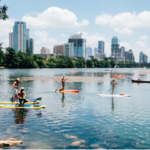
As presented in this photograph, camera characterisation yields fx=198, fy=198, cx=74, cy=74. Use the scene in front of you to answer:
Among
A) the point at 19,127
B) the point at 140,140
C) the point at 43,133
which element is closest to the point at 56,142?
the point at 43,133

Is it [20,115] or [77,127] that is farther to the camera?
[20,115]

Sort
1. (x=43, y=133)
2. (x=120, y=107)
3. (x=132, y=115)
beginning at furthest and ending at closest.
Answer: (x=120, y=107), (x=132, y=115), (x=43, y=133)

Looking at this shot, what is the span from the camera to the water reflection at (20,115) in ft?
52.8

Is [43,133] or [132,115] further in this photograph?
[132,115]

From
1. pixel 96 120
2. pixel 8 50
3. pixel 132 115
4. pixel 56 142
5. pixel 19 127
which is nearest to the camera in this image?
pixel 56 142

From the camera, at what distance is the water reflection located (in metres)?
16.1

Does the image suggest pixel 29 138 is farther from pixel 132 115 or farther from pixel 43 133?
pixel 132 115

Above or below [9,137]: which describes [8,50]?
above

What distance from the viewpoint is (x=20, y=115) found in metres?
18.4

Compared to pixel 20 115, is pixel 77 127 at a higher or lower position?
lower

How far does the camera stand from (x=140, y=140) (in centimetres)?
1312

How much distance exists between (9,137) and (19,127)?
6.24 ft

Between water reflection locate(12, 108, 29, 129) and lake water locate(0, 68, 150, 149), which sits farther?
water reflection locate(12, 108, 29, 129)

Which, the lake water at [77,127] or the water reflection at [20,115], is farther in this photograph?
the water reflection at [20,115]
